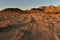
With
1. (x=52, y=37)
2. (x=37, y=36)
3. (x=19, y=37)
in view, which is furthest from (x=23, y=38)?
(x=52, y=37)

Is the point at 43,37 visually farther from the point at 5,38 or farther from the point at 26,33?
the point at 5,38

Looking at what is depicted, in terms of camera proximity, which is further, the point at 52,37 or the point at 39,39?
the point at 52,37

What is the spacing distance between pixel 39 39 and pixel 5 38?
1403 mm

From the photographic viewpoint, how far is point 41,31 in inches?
398

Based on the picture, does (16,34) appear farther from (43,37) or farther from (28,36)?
(43,37)

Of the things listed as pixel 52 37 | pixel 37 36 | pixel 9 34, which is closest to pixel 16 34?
pixel 9 34

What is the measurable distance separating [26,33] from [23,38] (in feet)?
2.69

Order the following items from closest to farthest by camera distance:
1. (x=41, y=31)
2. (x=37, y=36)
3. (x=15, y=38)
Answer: (x=15, y=38)
(x=37, y=36)
(x=41, y=31)

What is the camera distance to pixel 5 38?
8523mm

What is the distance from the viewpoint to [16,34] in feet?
30.0

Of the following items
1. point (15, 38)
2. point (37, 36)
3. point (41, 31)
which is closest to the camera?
point (15, 38)

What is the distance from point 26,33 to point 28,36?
18.3 inches

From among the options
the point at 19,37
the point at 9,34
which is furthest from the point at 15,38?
the point at 9,34

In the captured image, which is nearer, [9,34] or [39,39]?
[39,39]
